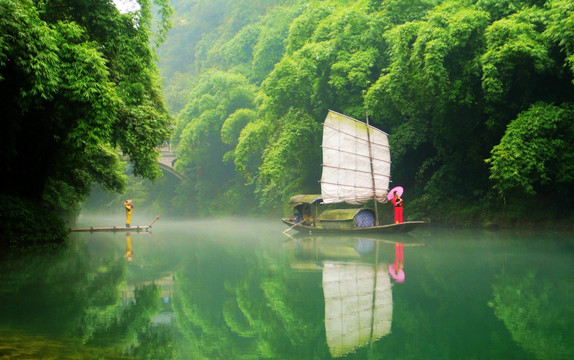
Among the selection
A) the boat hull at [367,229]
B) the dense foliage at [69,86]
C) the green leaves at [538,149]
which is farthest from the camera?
the boat hull at [367,229]

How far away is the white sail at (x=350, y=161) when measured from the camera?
1823cm

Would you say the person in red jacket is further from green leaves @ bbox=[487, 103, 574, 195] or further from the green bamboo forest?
green leaves @ bbox=[487, 103, 574, 195]

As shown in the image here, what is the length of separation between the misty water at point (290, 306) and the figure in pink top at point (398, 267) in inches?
4.7

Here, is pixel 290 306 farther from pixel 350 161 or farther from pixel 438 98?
pixel 438 98

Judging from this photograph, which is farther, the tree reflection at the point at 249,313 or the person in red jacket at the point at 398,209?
the person in red jacket at the point at 398,209

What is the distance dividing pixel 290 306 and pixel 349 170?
12.6 m

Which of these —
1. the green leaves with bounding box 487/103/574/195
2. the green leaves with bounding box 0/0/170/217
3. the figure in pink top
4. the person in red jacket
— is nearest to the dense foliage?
the green leaves with bounding box 0/0/170/217

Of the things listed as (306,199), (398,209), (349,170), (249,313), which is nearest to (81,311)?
(249,313)

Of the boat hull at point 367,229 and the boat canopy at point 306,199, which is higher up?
the boat canopy at point 306,199

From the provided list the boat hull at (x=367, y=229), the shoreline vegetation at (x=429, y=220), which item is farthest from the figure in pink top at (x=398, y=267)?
the shoreline vegetation at (x=429, y=220)

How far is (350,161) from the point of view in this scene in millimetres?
18406

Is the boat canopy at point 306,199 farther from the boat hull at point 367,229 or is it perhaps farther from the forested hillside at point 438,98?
the forested hillside at point 438,98

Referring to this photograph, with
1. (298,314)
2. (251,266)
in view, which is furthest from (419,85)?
(298,314)

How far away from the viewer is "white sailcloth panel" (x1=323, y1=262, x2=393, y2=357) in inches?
186
